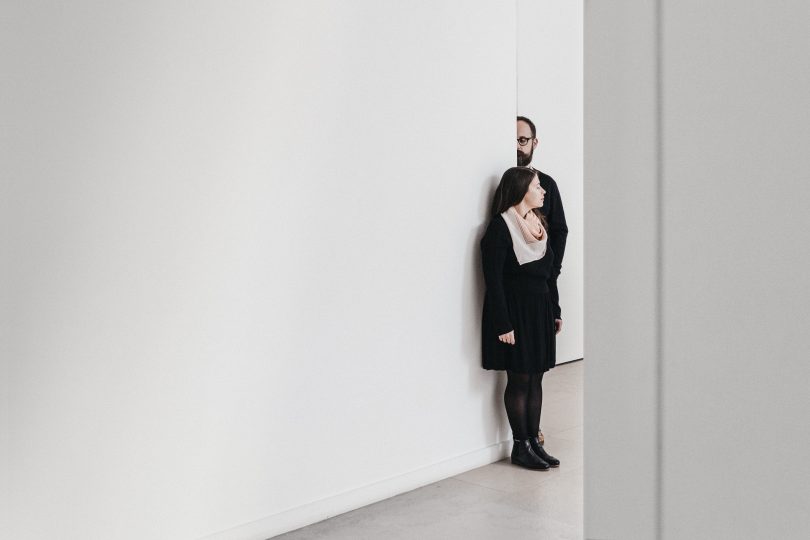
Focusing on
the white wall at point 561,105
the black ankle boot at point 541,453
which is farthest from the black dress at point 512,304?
the white wall at point 561,105

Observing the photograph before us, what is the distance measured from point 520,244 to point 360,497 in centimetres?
145

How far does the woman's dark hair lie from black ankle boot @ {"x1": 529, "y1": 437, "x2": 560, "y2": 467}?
1211 mm

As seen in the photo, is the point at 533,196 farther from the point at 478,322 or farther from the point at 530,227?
the point at 478,322

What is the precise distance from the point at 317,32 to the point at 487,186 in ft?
4.09

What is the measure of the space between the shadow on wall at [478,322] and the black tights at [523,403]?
107mm

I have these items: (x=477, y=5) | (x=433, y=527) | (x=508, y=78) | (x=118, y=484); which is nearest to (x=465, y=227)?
(x=508, y=78)

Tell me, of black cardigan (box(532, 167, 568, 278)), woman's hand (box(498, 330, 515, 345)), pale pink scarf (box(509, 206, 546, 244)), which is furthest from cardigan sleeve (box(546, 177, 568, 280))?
woman's hand (box(498, 330, 515, 345))

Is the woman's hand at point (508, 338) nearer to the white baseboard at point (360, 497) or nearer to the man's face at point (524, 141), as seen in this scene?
the white baseboard at point (360, 497)

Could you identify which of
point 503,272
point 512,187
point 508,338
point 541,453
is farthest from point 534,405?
point 512,187

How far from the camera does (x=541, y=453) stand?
3455 millimetres

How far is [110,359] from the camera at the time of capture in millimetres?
2201
